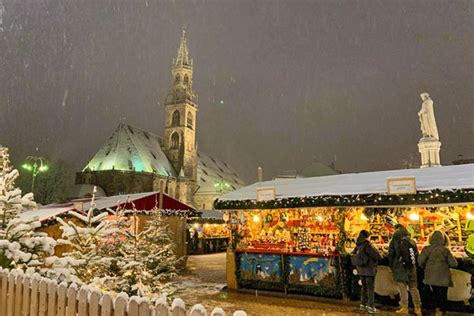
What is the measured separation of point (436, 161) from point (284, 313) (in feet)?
35.3

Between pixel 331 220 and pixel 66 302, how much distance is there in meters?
8.48

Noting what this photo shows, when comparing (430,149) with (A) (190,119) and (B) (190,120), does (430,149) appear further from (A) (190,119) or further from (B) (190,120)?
(A) (190,119)

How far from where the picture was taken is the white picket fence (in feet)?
10.1

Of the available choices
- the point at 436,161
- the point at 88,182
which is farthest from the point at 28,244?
the point at 88,182

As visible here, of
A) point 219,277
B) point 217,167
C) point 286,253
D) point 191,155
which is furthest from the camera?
point 217,167

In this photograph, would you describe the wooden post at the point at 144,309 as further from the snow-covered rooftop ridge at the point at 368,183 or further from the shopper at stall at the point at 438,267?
the snow-covered rooftop ridge at the point at 368,183

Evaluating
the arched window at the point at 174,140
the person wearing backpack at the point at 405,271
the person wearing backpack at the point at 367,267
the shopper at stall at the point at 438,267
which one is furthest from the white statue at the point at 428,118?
the arched window at the point at 174,140

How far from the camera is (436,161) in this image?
15375 mm

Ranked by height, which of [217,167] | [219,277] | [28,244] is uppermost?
[217,167]

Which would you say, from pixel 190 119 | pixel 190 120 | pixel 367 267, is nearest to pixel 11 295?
pixel 367 267

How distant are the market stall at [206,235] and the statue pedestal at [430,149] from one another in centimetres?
1497

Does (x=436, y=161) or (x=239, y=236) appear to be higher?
(x=436, y=161)

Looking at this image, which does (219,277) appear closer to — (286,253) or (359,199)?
(286,253)

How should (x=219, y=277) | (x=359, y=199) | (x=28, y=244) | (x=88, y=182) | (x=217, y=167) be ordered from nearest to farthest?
(x=28, y=244) → (x=359, y=199) → (x=219, y=277) → (x=88, y=182) → (x=217, y=167)
